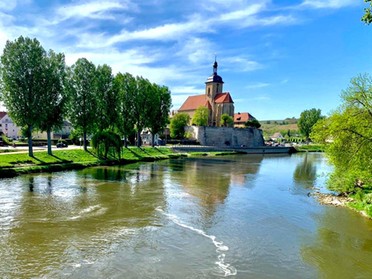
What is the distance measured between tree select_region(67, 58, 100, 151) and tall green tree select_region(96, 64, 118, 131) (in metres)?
1.65

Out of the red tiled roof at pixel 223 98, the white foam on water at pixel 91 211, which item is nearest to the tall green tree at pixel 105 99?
the white foam on water at pixel 91 211

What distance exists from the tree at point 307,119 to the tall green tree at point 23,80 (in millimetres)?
103836

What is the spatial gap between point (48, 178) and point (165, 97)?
39.2 m

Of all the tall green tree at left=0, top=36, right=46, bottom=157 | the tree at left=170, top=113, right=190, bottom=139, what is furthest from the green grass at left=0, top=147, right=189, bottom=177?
the tree at left=170, top=113, right=190, bottom=139

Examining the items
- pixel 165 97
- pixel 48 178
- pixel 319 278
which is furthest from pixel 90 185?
pixel 165 97

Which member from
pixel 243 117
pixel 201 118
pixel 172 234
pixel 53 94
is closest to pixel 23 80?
pixel 53 94

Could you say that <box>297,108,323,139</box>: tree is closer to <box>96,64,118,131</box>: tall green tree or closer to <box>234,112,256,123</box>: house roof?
<box>234,112,256,123</box>: house roof

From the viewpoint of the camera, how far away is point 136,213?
18.2 metres

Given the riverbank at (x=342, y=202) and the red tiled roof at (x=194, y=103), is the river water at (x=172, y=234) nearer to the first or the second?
the riverbank at (x=342, y=202)

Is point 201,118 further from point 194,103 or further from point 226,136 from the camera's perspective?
point 194,103

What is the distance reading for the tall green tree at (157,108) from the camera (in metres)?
59.4

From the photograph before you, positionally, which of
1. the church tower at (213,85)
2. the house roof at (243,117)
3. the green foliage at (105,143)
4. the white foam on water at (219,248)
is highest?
the church tower at (213,85)

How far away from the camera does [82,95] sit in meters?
44.3

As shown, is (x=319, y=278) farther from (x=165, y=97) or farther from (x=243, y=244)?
(x=165, y=97)
